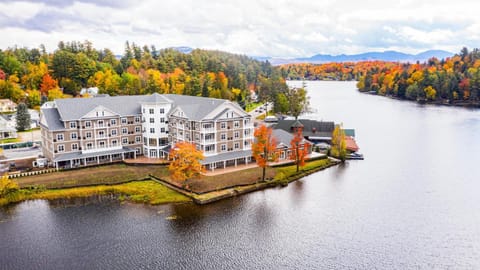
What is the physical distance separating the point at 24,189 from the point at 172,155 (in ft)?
43.4

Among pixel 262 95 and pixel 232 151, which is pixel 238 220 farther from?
pixel 262 95

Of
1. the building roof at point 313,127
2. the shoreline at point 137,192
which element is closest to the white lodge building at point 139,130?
the shoreline at point 137,192

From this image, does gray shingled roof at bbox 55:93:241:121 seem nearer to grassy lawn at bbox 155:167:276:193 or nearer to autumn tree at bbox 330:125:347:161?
grassy lawn at bbox 155:167:276:193

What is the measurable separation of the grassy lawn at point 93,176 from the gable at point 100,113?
6135 mm

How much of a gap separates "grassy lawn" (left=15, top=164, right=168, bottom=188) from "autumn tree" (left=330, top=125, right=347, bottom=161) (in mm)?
21003

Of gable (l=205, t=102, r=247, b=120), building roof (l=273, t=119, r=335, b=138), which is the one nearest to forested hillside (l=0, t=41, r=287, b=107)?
building roof (l=273, t=119, r=335, b=138)

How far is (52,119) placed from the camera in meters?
42.1

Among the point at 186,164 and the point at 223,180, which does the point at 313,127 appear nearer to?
the point at 223,180

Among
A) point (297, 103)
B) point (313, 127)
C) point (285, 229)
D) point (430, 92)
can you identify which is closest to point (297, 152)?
point (285, 229)

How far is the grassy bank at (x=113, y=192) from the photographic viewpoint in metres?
32.5

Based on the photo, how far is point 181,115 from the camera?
1687 inches

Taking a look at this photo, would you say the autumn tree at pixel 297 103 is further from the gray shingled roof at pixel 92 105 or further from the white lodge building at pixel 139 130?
the gray shingled roof at pixel 92 105

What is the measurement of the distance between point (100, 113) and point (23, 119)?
2419 centimetres

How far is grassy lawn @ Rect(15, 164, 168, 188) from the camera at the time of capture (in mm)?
35344
